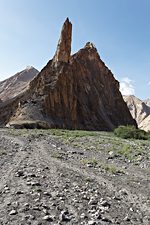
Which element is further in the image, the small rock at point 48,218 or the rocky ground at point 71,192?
the rocky ground at point 71,192

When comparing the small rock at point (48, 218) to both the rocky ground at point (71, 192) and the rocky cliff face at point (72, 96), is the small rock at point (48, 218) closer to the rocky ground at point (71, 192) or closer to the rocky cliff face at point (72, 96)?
the rocky ground at point (71, 192)

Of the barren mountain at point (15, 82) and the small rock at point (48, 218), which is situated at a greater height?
the barren mountain at point (15, 82)

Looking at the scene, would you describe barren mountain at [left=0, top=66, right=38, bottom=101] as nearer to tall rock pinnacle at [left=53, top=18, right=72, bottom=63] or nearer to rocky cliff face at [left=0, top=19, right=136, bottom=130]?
rocky cliff face at [left=0, top=19, right=136, bottom=130]

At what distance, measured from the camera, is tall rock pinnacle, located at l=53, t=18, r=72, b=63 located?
278 feet

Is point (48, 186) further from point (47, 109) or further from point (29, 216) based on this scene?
point (47, 109)

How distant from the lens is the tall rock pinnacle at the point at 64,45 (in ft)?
278

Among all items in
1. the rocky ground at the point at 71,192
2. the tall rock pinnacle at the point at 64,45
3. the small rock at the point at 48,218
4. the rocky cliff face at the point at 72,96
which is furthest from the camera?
the tall rock pinnacle at the point at 64,45

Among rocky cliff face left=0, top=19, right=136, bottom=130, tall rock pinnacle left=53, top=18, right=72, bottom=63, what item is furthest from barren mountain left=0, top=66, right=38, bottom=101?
tall rock pinnacle left=53, top=18, right=72, bottom=63

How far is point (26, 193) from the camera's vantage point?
32.5ft

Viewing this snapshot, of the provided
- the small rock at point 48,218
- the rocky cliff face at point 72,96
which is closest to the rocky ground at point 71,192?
the small rock at point 48,218

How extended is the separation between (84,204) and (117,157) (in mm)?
11728

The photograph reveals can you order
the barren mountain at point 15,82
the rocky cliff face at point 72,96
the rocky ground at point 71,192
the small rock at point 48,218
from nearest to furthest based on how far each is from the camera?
the small rock at point 48,218, the rocky ground at point 71,192, the rocky cliff face at point 72,96, the barren mountain at point 15,82

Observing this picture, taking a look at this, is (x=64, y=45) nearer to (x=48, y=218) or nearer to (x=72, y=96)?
(x=72, y=96)

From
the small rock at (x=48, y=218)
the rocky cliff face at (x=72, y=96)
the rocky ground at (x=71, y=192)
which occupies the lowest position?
the small rock at (x=48, y=218)
